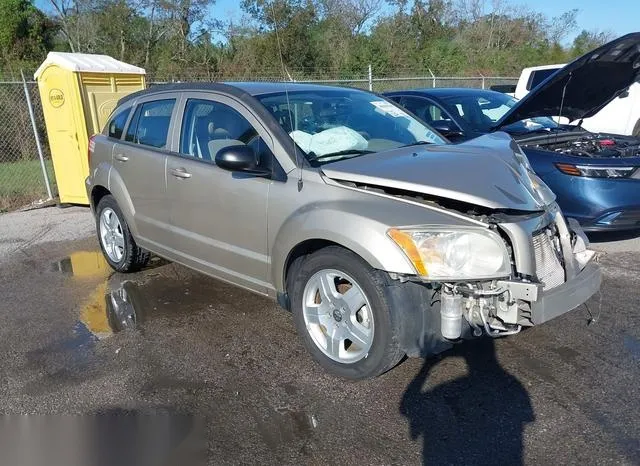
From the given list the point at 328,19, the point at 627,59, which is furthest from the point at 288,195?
the point at 328,19

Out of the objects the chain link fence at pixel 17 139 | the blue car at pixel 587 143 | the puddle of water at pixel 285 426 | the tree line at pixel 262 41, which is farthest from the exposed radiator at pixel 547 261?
the tree line at pixel 262 41

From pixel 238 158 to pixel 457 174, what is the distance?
136 cm

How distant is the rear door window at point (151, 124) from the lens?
182 inches

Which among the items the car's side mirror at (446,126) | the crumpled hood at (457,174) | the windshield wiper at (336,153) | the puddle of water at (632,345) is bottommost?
the puddle of water at (632,345)

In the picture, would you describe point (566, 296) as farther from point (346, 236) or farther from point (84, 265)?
point (84, 265)

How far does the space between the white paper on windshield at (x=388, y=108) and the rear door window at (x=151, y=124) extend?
1677 millimetres

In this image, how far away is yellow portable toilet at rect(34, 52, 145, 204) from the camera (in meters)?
8.16

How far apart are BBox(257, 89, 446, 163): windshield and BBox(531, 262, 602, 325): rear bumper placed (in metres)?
1.48

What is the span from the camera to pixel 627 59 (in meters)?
5.48

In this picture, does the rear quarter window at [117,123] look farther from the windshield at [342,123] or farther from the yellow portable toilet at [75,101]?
the yellow portable toilet at [75,101]

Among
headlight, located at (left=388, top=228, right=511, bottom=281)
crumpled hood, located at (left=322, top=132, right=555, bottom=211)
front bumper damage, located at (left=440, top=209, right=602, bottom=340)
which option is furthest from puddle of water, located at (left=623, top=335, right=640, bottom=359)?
headlight, located at (left=388, top=228, right=511, bottom=281)

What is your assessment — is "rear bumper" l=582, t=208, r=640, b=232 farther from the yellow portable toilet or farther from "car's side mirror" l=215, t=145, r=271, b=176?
the yellow portable toilet

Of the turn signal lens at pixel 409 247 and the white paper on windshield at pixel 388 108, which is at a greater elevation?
the white paper on windshield at pixel 388 108

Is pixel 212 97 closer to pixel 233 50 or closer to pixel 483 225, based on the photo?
pixel 483 225
